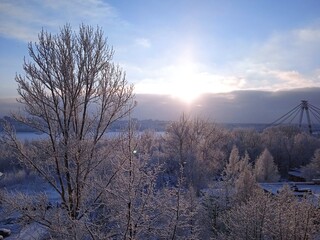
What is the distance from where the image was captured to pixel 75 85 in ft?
40.8

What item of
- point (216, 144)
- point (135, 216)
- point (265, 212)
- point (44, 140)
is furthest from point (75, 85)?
point (216, 144)

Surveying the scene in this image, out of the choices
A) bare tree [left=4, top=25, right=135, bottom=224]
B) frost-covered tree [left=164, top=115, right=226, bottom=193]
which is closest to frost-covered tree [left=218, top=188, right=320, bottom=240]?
bare tree [left=4, top=25, right=135, bottom=224]

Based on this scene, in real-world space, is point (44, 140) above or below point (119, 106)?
below

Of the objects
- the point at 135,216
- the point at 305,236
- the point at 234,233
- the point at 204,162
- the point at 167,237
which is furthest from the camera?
the point at 204,162

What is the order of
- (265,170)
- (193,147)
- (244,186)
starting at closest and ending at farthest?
(244,186) → (265,170) → (193,147)

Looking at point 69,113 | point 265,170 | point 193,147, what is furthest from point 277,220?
point 193,147

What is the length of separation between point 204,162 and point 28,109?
34438 mm

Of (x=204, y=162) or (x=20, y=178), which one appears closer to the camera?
(x=204, y=162)

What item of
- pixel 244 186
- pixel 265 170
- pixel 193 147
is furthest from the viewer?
pixel 193 147

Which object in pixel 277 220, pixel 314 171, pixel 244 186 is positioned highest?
pixel 277 220

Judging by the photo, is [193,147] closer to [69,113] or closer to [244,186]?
[244,186]

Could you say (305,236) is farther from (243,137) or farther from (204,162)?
(243,137)

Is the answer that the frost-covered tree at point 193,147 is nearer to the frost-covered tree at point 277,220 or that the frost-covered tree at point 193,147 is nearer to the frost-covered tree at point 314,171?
the frost-covered tree at point 314,171

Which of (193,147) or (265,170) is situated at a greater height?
(193,147)
